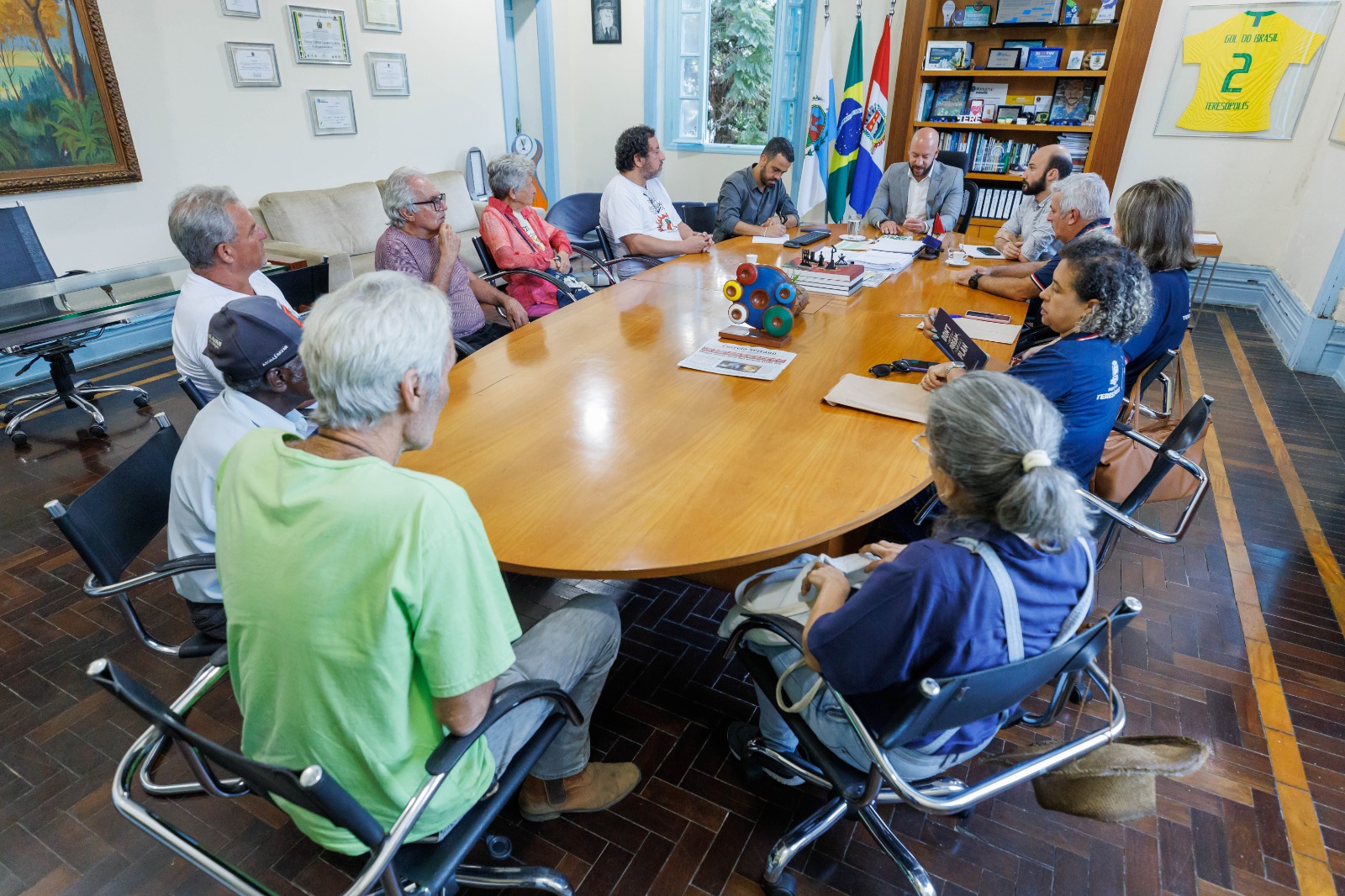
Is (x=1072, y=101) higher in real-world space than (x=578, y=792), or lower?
higher

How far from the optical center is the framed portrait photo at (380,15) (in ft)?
17.6

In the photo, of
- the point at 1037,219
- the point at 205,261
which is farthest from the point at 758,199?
the point at 205,261

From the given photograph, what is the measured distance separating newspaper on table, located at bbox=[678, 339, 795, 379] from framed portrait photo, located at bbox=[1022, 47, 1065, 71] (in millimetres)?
4764

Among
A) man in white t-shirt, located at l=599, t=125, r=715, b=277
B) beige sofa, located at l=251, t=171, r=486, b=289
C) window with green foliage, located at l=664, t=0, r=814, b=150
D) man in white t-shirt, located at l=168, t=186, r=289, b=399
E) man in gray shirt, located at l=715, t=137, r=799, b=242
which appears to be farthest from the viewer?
window with green foliage, located at l=664, t=0, r=814, b=150

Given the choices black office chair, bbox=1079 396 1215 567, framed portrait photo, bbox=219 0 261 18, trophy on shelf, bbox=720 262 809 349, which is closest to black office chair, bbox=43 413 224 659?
trophy on shelf, bbox=720 262 809 349

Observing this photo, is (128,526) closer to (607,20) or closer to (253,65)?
(253,65)

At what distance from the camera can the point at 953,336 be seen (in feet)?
7.47

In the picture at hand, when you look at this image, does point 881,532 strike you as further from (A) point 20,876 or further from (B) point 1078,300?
(A) point 20,876

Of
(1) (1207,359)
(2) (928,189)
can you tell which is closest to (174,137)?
(2) (928,189)

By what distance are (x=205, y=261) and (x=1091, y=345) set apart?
2664 mm

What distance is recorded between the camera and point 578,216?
4887mm

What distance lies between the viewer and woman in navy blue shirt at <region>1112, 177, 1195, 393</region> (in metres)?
2.43

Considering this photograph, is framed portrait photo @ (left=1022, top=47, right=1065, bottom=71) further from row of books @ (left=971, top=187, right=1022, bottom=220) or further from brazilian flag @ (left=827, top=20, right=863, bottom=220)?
brazilian flag @ (left=827, top=20, right=863, bottom=220)

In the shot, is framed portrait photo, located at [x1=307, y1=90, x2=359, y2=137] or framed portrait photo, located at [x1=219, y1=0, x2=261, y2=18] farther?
framed portrait photo, located at [x1=307, y1=90, x2=359, y2=137]
